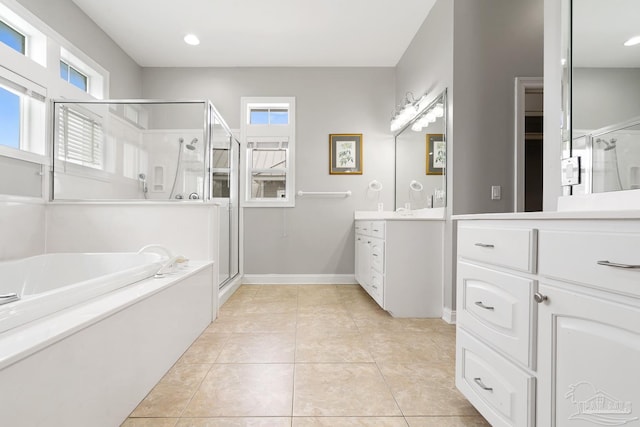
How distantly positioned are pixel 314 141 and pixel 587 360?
11.5 feet

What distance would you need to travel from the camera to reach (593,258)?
752 millimetres

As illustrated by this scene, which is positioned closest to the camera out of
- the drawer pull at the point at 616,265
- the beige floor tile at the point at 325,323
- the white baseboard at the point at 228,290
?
the drawer pull at the point at 616,265

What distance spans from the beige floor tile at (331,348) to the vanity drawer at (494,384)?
2.15ft

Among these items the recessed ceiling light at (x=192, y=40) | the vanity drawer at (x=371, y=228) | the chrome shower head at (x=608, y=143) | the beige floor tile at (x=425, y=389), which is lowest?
the beige floor tile at (x=425, y=389)

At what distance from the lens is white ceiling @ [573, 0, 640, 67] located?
114 centimetres

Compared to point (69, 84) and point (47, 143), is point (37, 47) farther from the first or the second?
point (47, 143)

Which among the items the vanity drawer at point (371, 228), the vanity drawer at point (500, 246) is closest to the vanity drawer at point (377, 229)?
the vanity drawer at point (371, 228)

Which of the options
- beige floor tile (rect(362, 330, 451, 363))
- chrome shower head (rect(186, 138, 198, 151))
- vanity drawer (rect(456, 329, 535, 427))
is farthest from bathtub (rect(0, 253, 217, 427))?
vanity drawer (rect(456, 329, 535, 427))

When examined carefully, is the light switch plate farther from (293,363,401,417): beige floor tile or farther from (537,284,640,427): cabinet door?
(293,363,401,417): beige floor tile

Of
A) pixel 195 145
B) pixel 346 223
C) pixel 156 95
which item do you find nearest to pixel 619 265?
pixel 195 145

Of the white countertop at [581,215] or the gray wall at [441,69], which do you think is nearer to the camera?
the white countertop at [581,215]

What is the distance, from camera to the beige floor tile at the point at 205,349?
1.82 m

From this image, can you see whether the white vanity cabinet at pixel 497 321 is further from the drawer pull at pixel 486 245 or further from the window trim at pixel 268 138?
the window trim at pixel 268 138

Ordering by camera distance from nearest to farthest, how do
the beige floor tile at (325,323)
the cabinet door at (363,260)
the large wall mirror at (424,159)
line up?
the beige floor tile at (325,323) < the large wall mirror at (424,159) < the cabinet door at (363,260)
